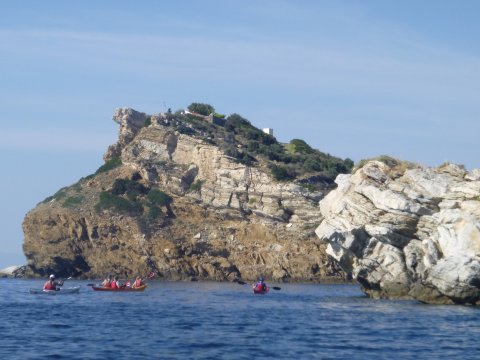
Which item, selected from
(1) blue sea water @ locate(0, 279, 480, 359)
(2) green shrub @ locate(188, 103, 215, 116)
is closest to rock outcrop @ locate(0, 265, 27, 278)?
(2) green shrub @ locate(188, 103, 215, 116)

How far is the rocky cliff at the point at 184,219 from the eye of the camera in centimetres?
8481

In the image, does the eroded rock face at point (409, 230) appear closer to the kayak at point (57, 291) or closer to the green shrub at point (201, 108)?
the kayak at point (57, 291)

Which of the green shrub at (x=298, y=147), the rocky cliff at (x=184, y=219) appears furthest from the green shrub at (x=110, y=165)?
the green shrub at (x=298, y=147)

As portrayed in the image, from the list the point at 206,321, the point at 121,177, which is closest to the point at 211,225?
the point at 121,177

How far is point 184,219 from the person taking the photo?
89.2 metres

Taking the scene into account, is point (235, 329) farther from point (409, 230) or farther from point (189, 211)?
point (189, 211)

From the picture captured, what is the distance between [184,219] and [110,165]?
515 inches

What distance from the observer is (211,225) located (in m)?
87.4

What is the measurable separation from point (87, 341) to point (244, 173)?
57321 millimetres

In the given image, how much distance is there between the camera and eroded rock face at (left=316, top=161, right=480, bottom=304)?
4425 centimetres

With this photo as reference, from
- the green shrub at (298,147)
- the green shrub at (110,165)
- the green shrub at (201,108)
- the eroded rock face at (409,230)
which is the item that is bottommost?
the eroded rock face at (409,230)

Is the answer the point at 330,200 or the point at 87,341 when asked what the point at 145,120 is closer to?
the point at 330,200

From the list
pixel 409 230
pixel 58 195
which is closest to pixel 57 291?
pixel 409 230

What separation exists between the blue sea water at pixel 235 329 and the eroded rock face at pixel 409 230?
5.21 ft
